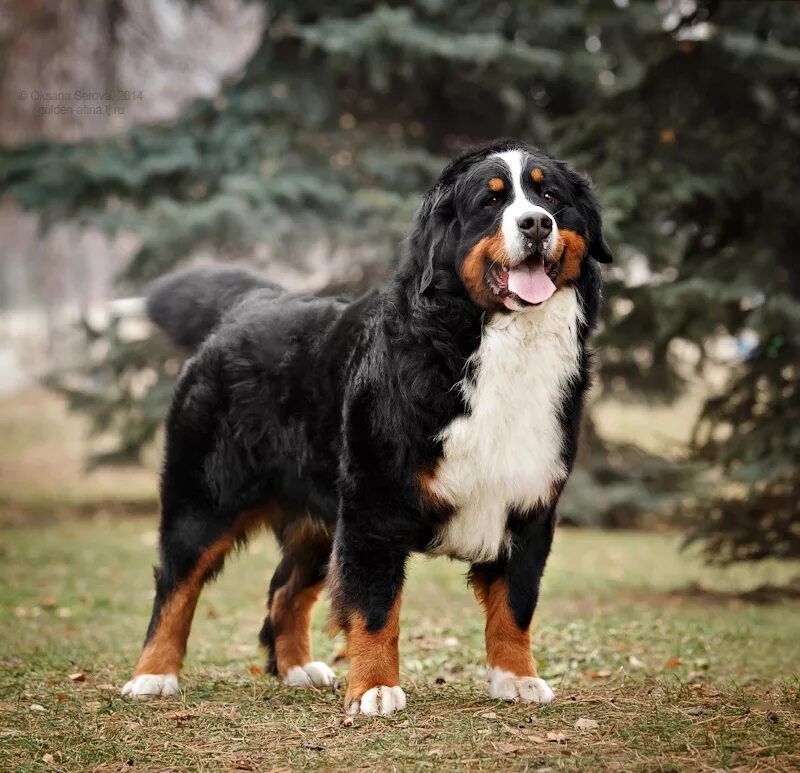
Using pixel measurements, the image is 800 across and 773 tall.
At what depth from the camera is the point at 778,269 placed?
27.4ft

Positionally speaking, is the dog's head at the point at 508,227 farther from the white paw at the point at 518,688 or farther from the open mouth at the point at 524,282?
the white paw at the point at 518,688

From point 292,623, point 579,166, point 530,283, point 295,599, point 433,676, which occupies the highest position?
point 579,166

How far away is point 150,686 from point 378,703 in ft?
3.91

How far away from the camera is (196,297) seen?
5688 mm

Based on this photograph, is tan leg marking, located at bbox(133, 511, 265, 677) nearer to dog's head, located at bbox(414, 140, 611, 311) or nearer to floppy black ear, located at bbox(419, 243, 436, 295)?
floppy black ear, located at bbox(419, 243, 436, 295)

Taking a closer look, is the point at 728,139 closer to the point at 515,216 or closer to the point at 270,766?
the point at 515,216

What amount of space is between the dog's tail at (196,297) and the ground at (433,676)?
1.74m

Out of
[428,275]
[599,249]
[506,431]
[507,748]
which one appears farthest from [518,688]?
[599,249]

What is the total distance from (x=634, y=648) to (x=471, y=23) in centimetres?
760

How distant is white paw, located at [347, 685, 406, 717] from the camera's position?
414 cm

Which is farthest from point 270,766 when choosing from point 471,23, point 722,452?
point 471,23

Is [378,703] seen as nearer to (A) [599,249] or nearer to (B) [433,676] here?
(B) [433,676]

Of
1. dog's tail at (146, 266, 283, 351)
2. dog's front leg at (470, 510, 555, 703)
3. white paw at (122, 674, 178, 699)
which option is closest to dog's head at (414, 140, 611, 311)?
dog's front leg at (470, 510, 555, 703)

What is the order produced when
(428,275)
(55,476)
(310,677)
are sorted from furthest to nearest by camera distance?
1. (55,476)
2. (310,677)
3. (428,275)
